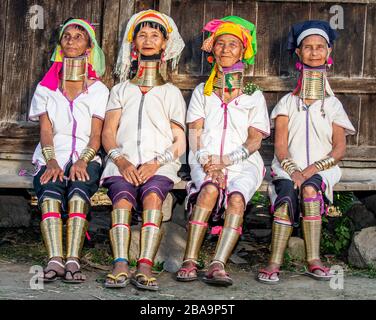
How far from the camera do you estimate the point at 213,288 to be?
6.12 m

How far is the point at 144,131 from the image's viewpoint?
6.77 m

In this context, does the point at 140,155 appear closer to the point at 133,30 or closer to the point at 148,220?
the point at 148,220

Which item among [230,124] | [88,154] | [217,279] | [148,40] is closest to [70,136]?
[88,154]

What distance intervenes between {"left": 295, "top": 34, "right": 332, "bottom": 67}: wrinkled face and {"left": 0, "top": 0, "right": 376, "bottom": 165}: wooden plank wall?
28.1 inches

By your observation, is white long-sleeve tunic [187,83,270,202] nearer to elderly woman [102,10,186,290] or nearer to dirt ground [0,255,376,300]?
elderly woman [102,10,186,290]

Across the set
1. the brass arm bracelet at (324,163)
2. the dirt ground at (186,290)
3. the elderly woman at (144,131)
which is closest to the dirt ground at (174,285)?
the dirt ground at (186,290)

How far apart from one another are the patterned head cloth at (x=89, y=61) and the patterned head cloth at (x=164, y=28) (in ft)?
0.57

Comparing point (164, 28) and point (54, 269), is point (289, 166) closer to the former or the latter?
point (164, 28)

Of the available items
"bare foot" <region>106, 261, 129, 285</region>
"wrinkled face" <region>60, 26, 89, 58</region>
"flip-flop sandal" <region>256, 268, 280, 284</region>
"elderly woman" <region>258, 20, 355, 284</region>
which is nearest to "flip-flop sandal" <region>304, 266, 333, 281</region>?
"elderly woman" <region>258, 20, 355, 284</region>

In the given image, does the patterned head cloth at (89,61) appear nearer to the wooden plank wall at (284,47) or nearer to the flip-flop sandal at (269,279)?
the wooden plank wall at (284,47)

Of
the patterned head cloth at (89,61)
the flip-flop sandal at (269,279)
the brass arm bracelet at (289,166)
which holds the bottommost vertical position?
the flip-flop sandal at (269,279)

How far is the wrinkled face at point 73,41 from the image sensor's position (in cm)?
695

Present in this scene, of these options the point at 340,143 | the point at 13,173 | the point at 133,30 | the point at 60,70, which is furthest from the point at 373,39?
the point at 13,173

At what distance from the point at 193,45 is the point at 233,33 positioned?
891 mm
